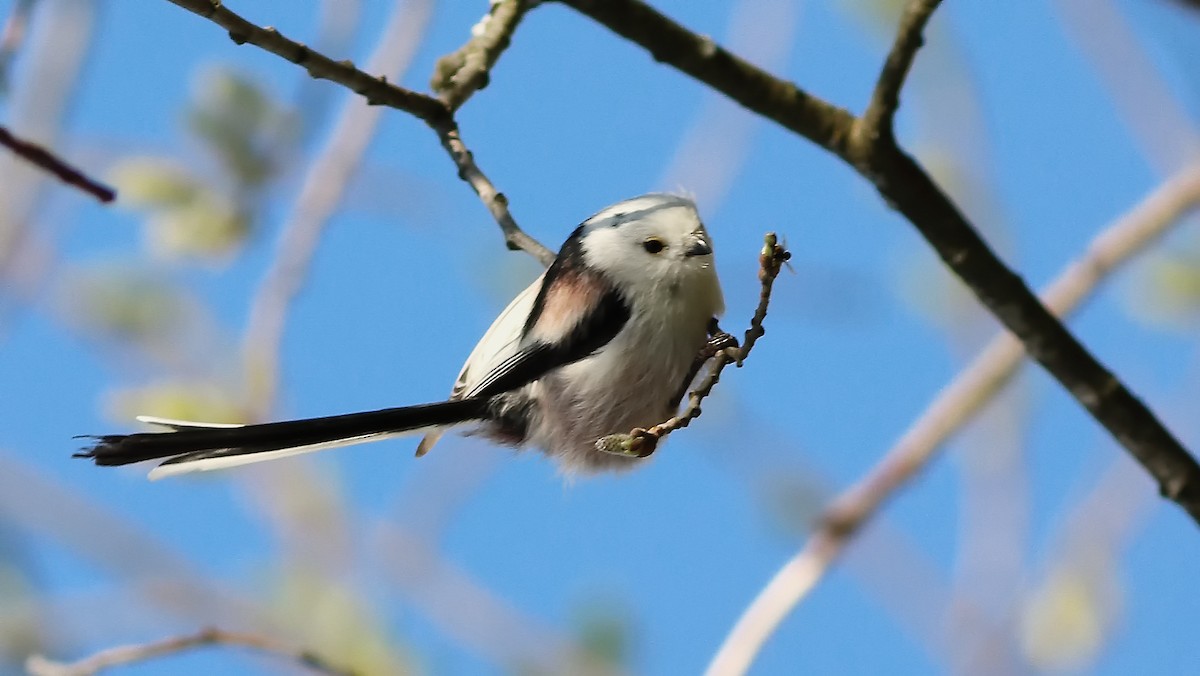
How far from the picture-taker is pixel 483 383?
243 cm

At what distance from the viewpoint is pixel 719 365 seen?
197cm

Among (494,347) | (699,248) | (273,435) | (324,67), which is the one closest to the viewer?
(324,67)

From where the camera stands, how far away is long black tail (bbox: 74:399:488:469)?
2064mm

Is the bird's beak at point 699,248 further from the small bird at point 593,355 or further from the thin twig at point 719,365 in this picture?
the thin twig at point 719,365

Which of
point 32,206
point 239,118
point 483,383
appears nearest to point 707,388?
point 483,383

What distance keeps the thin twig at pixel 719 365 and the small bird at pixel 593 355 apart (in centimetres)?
29

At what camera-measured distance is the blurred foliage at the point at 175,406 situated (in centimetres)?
293

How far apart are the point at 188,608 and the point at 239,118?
176 centimetres

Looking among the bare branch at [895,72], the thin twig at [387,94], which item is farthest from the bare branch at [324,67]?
the bare branch at [895,72]

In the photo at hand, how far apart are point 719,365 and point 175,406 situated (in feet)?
5.43

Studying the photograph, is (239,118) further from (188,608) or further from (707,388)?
(707,388)

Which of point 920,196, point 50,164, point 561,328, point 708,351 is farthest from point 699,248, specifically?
point 50,164

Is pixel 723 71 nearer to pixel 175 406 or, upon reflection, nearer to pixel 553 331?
pixel 553 331

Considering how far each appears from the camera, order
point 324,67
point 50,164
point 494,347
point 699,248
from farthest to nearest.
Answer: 1. point 494,347
2. point 699,248
3. point 324,67
4. point 50,164
